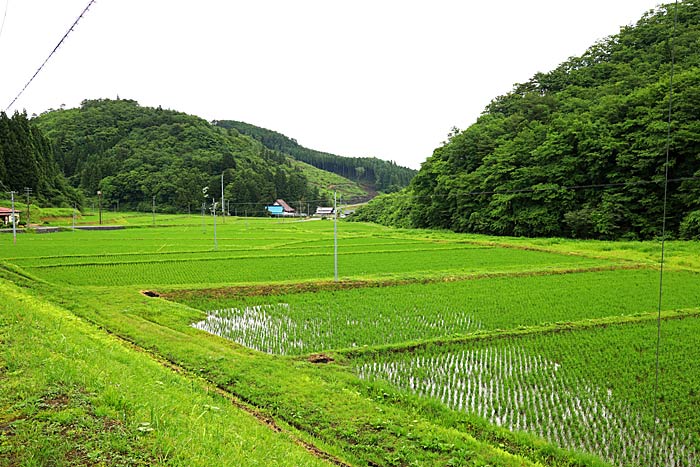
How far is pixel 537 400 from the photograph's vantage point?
325 inches

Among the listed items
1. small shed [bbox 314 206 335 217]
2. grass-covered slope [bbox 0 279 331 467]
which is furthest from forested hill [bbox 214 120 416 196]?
grass-covered slope [bbox 0 279 331 467]

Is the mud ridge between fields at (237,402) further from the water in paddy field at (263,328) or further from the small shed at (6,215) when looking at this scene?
the small shed at (6,215)

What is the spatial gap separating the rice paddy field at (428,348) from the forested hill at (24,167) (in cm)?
4412

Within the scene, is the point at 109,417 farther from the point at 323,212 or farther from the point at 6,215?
the point at 323,212

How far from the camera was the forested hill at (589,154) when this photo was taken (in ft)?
118

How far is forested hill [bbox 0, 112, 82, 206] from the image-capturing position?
198 feet

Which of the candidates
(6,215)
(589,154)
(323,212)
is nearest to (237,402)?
(589,154)

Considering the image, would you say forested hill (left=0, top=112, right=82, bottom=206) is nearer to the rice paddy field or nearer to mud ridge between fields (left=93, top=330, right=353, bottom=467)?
the rice paddy field

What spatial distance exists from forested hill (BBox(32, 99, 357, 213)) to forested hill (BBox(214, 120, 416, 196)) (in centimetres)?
2541

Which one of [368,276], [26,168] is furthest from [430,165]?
[26,168]

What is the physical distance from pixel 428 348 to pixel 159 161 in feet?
325

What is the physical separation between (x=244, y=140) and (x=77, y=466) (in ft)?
446

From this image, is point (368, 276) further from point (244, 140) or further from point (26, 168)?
point (244, 140)

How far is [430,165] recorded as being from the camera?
69.9 metres
